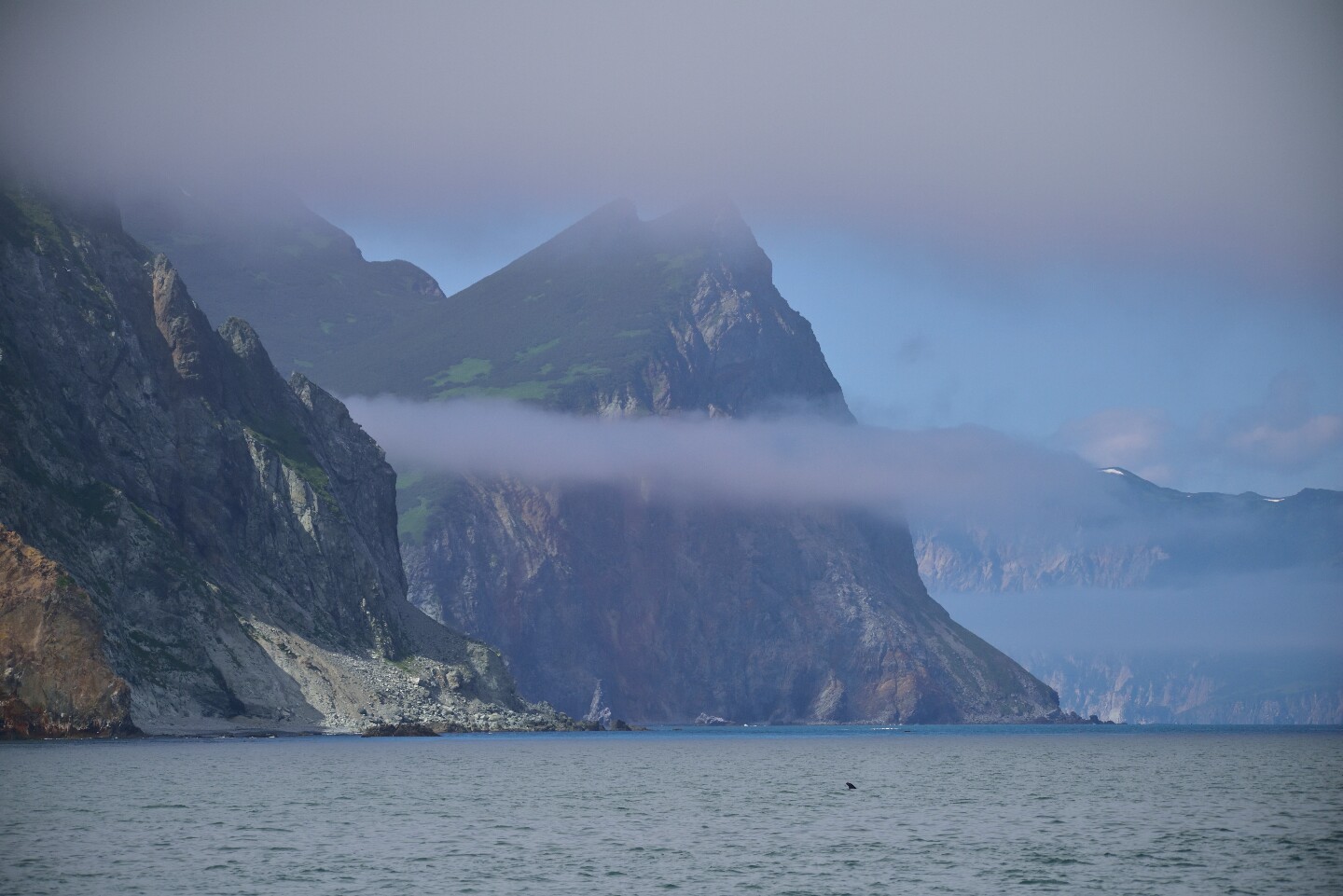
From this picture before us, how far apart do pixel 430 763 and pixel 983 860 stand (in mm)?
95526

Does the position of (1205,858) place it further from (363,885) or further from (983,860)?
(363,885)

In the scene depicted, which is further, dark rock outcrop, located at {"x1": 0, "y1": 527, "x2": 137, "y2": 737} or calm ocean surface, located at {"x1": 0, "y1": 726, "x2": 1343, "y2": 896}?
dark rock outcrop, located at {"x1": 0, "y1": 527, "x2": 137, "y2": 737}

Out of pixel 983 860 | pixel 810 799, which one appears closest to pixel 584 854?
pixel 983 860

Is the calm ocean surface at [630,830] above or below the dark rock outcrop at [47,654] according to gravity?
below

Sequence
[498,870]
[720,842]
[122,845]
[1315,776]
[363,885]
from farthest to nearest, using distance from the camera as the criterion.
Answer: [1315,776] → [720,842] → [122,845] → [498,870] → [363,885]

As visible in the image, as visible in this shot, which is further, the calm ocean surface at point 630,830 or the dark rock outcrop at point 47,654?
the dark rock outcrop at point 47,654

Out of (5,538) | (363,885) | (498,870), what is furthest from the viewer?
(5,538)

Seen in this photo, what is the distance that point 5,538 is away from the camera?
178 metres

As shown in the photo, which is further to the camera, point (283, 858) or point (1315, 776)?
point (1315, 776)

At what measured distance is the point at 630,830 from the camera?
320 ft

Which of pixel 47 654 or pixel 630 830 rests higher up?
pixel 47 654

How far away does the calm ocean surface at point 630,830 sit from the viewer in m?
73.2

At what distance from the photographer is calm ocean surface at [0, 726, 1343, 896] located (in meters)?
73.2

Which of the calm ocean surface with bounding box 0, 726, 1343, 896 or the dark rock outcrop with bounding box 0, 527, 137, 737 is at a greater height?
the dark rock outcrop with bounding box 0, 527, 137, 737
